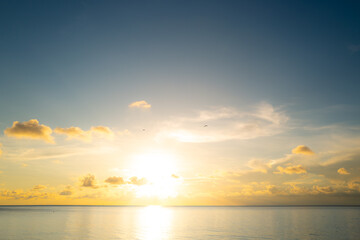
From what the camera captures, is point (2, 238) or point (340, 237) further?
point (340, 237)

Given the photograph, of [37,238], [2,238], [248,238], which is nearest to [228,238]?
[248,238]

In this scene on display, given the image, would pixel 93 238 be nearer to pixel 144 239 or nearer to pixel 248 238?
pixel 144 239

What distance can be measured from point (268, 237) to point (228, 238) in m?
14.9

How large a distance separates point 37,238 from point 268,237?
80.7 meters

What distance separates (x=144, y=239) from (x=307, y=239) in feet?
185

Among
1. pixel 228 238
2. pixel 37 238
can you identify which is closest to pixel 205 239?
pixel 228 238

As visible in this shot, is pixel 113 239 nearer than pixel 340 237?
Yes

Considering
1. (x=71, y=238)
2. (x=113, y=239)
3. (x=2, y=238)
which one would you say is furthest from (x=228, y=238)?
(x=2, y=238)

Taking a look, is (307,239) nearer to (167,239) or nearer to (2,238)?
(167,239)

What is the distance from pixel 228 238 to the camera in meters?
89.6

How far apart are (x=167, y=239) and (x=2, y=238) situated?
56089 mm

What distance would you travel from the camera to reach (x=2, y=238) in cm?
8700

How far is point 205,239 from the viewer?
88.1m

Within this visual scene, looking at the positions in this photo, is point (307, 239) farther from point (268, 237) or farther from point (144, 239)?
point (144, 239)
